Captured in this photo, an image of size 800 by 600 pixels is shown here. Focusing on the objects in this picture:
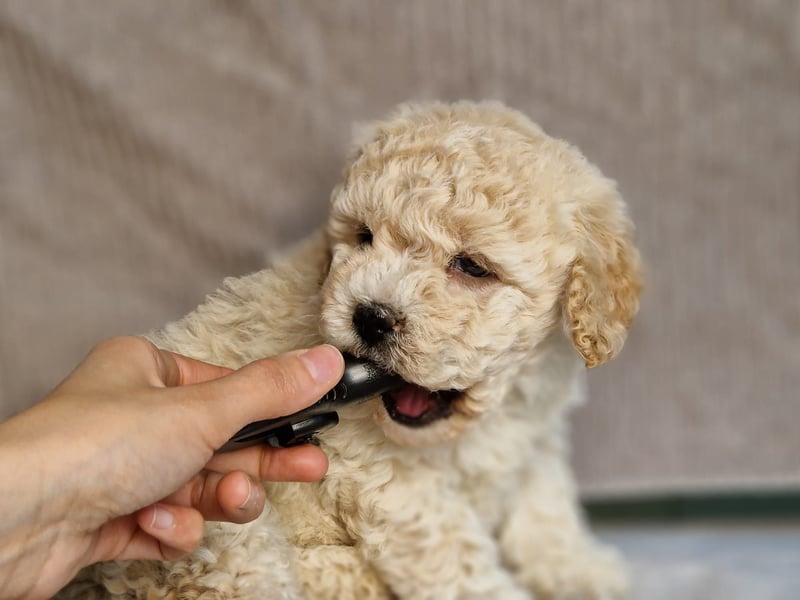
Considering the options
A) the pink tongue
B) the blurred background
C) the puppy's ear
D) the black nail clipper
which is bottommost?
the black nail clipper

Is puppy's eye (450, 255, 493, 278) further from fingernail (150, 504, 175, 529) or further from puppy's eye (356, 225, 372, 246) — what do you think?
fingernail (150, 504, 175, 529)

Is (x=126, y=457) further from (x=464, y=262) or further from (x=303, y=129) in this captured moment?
(x=303, y=129)

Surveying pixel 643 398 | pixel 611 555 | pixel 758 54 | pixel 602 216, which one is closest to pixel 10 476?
pixel 602 216

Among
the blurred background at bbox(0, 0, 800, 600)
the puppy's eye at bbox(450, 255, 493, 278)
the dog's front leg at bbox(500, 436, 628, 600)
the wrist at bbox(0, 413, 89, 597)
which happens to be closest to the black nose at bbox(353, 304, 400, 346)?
the puppy's eye at bbox(450, 255, 493, 278)

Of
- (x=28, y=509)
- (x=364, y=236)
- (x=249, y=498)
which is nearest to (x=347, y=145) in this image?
(x=364, y=236)

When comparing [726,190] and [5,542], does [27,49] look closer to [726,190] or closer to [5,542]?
[5,542]
